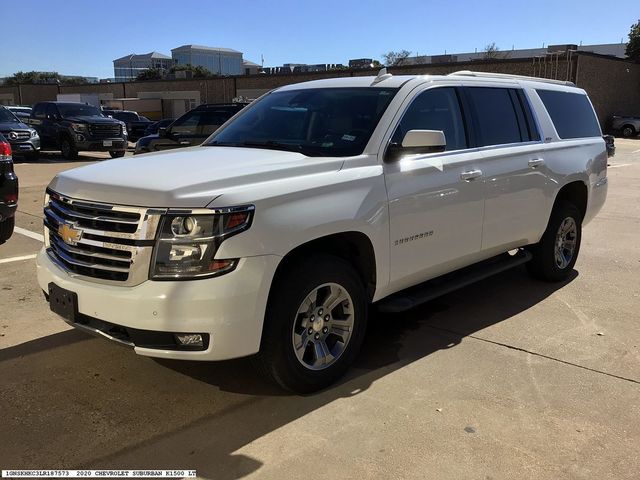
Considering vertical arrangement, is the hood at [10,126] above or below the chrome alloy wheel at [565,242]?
above

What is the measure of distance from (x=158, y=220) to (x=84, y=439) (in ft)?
4.05

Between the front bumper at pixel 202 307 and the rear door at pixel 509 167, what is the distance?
230 centimetres

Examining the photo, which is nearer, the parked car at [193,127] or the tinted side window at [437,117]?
the tinted side window at [437,117]

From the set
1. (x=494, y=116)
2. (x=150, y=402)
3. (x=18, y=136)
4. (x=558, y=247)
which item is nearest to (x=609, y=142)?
Result: (x=558, y=247)

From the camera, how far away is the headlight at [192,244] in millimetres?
3021

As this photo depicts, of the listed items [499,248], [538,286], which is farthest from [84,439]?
[538,286]

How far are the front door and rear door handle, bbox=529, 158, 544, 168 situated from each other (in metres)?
0.80

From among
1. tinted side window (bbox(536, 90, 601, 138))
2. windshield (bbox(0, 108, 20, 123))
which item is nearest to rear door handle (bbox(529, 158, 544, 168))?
tinted side window (bbox(536, 90, 601, 138))

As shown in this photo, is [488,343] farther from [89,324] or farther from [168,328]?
[89,324]

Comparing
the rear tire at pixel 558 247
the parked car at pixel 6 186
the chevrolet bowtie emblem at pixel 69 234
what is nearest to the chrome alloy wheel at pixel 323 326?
the chevrolet bowtie emblem at pixel 69 234

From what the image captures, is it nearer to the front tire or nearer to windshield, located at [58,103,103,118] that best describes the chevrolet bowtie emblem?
the front tire

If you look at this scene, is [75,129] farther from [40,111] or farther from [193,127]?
[193,127]

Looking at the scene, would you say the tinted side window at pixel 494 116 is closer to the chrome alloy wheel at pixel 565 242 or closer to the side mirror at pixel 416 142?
the side mirror at pixel 416 142

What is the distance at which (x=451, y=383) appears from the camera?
12.5 ft
